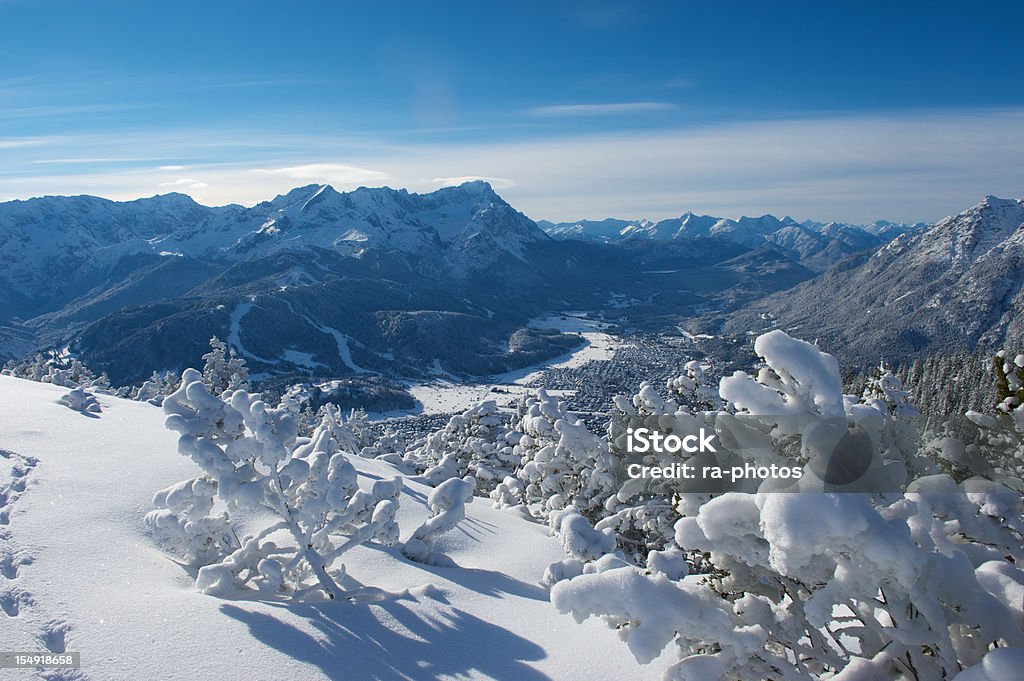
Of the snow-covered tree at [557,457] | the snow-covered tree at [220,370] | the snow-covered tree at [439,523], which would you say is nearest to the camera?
the snow-covered tree at [439,523]

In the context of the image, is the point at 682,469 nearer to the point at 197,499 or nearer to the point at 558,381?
the point at 197,499

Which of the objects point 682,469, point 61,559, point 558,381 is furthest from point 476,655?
point 558,381

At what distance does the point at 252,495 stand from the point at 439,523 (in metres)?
4.99

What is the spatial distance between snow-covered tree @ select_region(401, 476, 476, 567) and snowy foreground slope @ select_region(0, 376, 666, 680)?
1.29 ft

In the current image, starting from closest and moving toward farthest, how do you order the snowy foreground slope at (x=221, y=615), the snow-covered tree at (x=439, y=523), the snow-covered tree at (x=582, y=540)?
the snowy foreground slope at (x=221, y=615), the snow-covered tree at (x=439, y=523), the snow-covered tree at (x=582, y=540)

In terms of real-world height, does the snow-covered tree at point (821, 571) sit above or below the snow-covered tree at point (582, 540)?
above

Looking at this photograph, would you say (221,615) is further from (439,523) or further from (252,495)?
(439,523)

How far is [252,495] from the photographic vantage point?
8.96 metres

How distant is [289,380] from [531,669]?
189m

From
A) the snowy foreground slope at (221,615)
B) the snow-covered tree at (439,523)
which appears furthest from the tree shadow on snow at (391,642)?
the snow-covered tree at (439,523)

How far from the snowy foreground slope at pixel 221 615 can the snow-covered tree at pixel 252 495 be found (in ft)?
2.15

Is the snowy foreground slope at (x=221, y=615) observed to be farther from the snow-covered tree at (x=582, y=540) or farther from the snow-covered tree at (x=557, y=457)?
the snow-covered tree at (x=557, y=457)

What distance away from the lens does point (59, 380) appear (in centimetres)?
4578

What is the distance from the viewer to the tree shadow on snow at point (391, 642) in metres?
7.36
